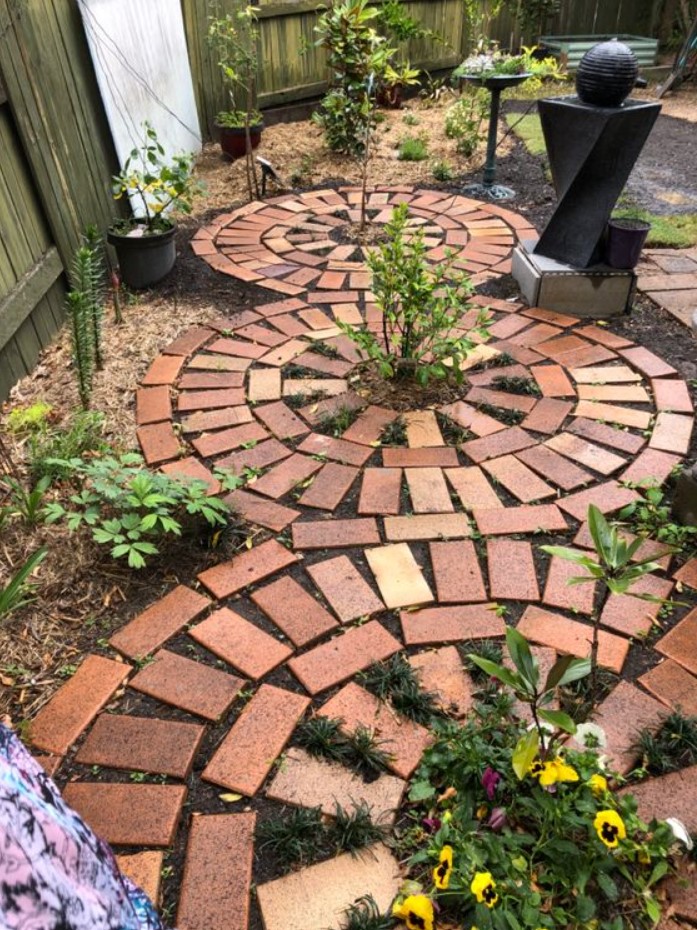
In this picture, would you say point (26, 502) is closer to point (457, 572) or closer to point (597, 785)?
point (457, 572)

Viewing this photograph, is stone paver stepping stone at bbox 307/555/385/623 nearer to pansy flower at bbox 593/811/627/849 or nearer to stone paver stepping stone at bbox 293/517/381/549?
Answer: stone paver stepping stone at bbox 293/517/381/549

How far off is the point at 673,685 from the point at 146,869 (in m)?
1.31

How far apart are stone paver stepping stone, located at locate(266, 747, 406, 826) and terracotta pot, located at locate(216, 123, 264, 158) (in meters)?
5.52

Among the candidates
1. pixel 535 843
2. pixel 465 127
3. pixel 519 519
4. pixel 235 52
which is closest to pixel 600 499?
pixel 519 519

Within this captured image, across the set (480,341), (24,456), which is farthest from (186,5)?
(24,456)

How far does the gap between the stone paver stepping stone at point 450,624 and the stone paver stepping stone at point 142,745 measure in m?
0.62

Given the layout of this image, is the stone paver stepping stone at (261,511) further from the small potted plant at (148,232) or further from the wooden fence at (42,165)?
the small potted plant at (148,232)

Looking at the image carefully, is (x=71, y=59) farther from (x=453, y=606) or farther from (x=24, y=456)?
(x=453, y=606)

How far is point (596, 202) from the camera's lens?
3.44m

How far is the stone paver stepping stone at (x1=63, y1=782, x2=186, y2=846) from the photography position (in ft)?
4.77

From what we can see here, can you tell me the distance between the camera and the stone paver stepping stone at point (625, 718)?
1.59 metres

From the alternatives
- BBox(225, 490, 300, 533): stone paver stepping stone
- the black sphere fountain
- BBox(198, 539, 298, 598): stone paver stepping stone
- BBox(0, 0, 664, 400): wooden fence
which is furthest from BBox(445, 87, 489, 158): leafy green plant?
BBox(198, 539, 298, 598): stone paver stepping stone

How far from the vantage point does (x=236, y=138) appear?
5930 millimetres

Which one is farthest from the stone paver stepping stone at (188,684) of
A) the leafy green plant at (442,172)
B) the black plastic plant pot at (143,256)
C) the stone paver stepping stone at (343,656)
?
the leafy green plant at (442,172)
